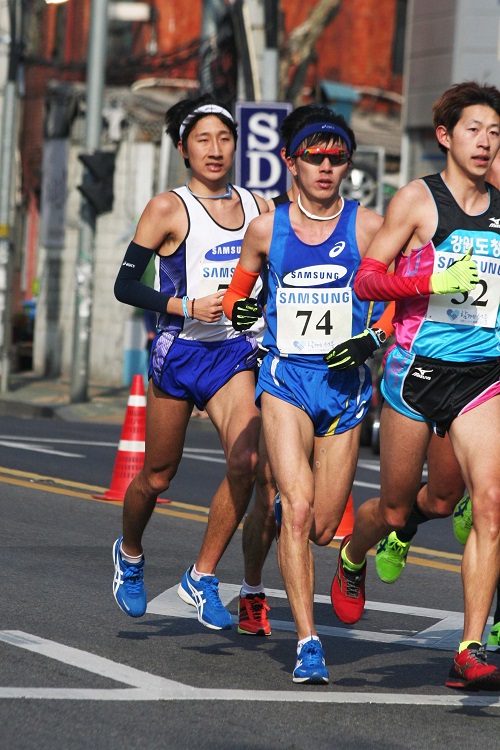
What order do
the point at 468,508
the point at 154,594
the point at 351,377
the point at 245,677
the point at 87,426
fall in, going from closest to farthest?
the point at 245,677
the point at 351,377
the point at 468,508
the point at 154,594
the point at 87,426

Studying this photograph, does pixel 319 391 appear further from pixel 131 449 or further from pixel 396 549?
pixel 131 449

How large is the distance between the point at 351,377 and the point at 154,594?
6.57ft

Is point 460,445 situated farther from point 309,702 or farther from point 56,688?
point 56,688

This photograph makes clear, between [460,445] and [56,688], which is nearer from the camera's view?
[56,688]

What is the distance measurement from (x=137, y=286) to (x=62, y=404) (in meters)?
16.7

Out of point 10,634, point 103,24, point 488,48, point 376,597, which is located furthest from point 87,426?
point 10,634

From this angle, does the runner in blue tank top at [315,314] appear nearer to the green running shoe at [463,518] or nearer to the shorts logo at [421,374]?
the shorts logo at [421,374]

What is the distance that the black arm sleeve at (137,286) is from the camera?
7111 millimetres

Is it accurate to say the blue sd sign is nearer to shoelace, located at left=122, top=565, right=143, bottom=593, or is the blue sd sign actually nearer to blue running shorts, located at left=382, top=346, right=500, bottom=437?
shoelace, located at left=122, top=565, right=143, bottom=593

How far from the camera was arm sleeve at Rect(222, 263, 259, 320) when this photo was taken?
6789 millimetres

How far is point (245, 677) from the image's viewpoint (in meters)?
6.30

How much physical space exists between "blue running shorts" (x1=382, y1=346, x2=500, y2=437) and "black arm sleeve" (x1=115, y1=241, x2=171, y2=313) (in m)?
1.14

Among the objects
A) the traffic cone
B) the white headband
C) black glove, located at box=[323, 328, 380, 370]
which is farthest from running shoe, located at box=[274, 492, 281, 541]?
the traffic cone

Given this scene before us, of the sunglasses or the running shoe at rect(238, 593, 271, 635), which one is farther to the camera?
the running shoe at rect(238, 593, 271, 635)
